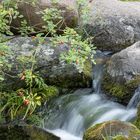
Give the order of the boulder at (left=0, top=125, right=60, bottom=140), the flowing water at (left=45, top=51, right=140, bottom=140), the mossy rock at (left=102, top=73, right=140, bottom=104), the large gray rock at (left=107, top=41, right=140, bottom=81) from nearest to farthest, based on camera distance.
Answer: the boulder at (left=0, top=125, right=60, bottom=140) → the flowing water at (left=45, top=51, right=140, bottom=140) → the mossy rock at (left=102, top=73, right=140, bottom=104) → the large gray rock at (left=107, top=41, right=140, bottom=81)

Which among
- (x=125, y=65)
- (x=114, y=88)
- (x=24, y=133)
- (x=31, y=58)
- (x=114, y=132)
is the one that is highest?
(x=31, y=58)

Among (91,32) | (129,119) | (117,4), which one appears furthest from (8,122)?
(117,4)

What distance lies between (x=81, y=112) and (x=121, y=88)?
Result: 77cm

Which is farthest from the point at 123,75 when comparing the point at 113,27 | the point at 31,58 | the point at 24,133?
the point at 113,27

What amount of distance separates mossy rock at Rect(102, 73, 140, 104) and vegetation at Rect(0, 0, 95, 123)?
85 cm

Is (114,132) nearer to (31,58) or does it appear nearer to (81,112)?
(31,58)

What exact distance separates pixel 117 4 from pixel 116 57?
9.64 feet

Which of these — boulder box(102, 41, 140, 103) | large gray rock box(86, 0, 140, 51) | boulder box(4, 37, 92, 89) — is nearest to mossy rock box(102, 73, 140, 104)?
boulder box(102, 41, 140, 103)

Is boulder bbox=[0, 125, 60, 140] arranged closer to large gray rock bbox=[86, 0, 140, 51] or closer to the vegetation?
the vegetation

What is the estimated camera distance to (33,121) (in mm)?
6719

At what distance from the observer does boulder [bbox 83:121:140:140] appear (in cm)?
517

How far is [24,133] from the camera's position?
6.34m

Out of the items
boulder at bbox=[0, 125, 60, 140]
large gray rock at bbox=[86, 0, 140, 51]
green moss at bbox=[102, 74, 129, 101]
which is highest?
large gray rock at bbox=[86, 0, 140, 51]

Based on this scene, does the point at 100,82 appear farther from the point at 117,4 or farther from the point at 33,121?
the point at 117,4
